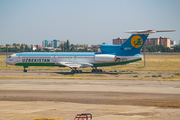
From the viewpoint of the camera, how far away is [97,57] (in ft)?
170

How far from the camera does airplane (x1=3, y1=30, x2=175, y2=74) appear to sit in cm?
→ 5097

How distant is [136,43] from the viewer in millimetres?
51000

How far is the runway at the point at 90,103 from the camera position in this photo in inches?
730

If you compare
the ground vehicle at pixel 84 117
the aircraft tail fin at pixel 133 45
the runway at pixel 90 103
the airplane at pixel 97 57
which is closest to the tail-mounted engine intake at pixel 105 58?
Result: the airplane at pixel 97 57

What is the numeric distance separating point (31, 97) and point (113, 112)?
9.85m

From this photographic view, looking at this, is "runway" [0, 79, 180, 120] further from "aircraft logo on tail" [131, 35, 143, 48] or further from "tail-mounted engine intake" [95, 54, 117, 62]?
"aircraft logo on tail" [131, 35, 143, 48]

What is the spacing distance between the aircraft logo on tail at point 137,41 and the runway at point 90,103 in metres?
21.8

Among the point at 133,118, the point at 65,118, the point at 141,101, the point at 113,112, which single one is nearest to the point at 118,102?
the point at 141,101

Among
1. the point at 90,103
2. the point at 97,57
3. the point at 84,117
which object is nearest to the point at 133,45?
the point at 97,57

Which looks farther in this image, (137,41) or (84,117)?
(137,41)

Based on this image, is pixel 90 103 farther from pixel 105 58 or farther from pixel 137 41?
pixel 137 41

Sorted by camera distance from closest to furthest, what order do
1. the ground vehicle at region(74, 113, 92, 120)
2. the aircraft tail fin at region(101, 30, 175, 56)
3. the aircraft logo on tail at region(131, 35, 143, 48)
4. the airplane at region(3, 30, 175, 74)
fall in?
the ground vehicle at region(74, 113, 92, 120), the aircraft tail fin at region(101, 30, 175, 56), the aircraft logo on tail at region(131, 35, 143, 48), the airplane at region(3, 30, 175, 74)

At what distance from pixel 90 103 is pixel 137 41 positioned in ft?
101

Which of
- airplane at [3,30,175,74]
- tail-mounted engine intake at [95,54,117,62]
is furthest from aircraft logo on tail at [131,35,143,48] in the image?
tail-mounted engine intake at [95,54,117,62]
